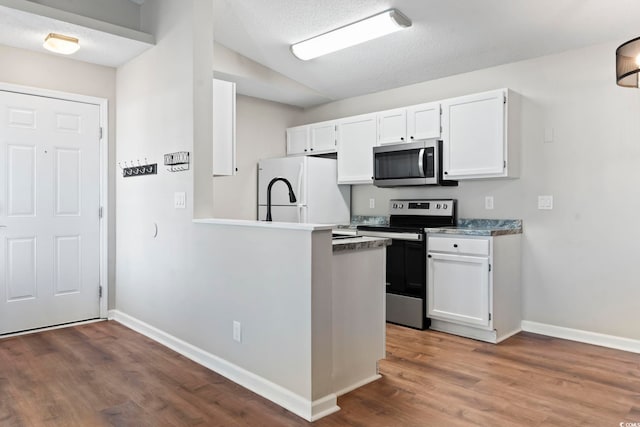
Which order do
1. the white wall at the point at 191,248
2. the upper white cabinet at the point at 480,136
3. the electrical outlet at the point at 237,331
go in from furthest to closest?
the upper white cabinet at the point at 480,136, the electrical outlet at the point at 237,331, the white wall at the point at 191,248

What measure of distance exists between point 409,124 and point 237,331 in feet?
A: 8.48

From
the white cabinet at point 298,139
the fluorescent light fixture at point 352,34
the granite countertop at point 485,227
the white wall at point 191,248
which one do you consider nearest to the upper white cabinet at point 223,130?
the white wall at point 191,248

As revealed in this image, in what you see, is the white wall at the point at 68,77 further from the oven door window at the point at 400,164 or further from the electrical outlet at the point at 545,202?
the electrical outlet at the point at 545,202

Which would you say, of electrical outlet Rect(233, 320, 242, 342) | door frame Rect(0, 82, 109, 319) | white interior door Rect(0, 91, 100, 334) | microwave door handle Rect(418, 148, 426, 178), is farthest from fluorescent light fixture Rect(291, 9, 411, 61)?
electrical outlet Rect(233, 320, 242, 342)

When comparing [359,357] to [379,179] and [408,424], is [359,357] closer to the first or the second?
[408,424]

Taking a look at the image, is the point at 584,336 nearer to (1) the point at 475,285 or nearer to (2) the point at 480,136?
(1) the point at 475,285

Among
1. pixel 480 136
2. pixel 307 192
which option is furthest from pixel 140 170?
pixel 480 136

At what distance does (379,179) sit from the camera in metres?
4.51

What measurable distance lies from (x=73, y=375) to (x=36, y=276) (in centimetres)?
144

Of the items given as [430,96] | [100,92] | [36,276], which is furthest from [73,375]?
[430,96]

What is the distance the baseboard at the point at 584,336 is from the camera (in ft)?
11.0

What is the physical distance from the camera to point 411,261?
3975 millimetres

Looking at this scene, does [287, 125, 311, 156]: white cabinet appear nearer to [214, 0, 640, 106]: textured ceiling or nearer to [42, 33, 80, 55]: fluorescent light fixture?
[214, 0, 640, 106]: textured ceiling

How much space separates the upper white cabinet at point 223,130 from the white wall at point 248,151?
1297 millimetres
